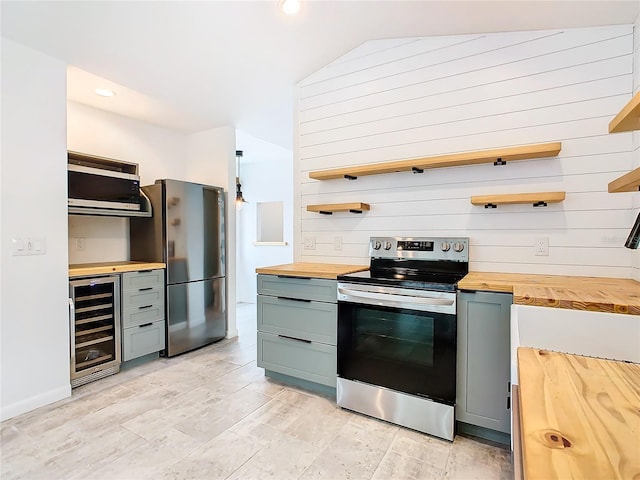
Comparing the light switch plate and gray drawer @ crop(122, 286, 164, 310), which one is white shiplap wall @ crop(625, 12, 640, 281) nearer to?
gray drawer @ crop(122, 286, 164, 310)

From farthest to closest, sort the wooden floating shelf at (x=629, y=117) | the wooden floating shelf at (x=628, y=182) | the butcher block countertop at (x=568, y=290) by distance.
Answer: the butcher block countertop at (x=568, y=290), the wooden floating shelf at (x=628, y=182), the wooden floating shelf at (x=629, y=117)

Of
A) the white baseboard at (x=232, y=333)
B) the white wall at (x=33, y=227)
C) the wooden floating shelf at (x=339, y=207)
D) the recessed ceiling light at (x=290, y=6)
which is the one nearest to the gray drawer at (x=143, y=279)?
the white wall at (x=33, y=227)

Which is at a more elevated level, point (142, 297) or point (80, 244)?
point (80, 244)

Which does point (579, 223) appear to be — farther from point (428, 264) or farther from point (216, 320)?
point (216, 320)

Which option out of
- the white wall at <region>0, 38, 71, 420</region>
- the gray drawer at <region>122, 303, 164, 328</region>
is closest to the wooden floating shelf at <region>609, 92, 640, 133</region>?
the white wall at <region>0, 38, 71, 420</region>

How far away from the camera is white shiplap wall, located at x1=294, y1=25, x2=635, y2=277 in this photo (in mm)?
2088

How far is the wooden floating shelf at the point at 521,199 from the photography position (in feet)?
6.84

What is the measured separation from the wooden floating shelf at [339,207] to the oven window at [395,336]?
0.88 m

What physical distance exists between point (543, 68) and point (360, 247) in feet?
5.85

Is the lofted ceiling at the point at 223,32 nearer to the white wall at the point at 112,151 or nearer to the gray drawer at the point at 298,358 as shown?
the white wall at the point at 112,151

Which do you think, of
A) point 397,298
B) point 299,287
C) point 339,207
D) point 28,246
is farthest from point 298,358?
point 28,246

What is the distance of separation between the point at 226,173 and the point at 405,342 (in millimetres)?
2916

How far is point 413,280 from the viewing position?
2.08 metres

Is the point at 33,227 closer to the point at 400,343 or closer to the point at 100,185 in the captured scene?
the point at 100,185
